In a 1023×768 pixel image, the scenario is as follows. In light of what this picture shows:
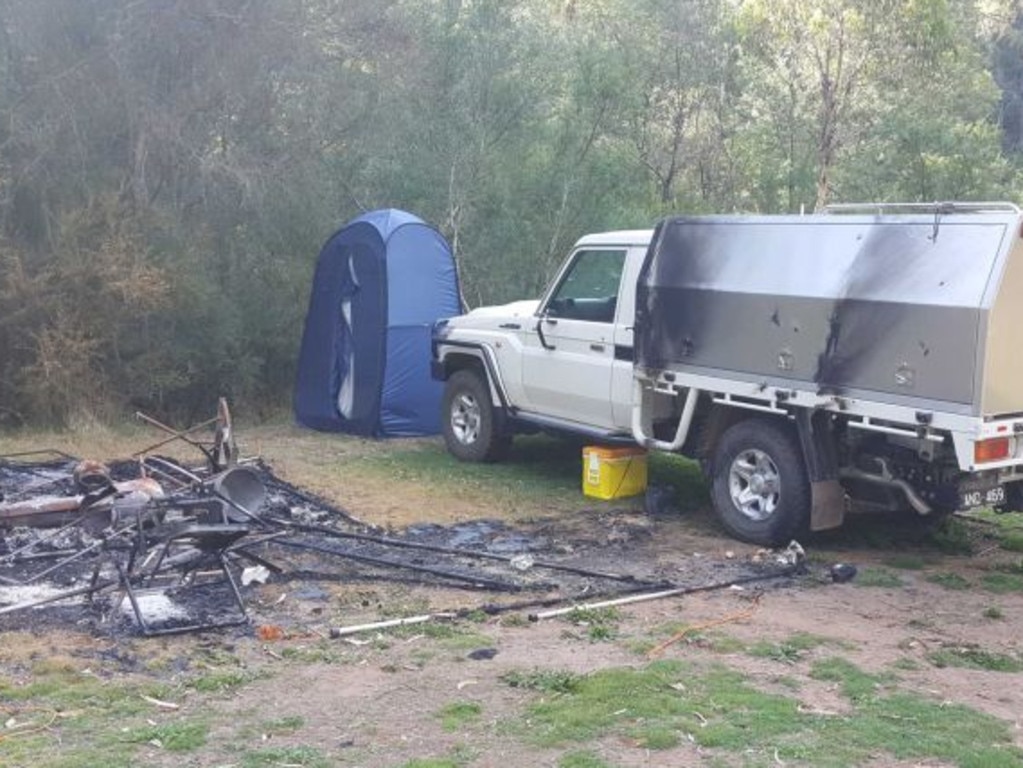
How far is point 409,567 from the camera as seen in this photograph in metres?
7.78

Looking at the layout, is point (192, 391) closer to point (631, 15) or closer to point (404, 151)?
point (404, 151)

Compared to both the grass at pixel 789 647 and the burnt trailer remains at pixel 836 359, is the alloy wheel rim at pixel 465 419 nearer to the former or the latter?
the burnt trailer remains at pixel 836 359

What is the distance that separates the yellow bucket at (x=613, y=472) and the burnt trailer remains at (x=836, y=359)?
0.51 metres

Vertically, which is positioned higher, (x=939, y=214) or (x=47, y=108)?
(x=47, y=108)

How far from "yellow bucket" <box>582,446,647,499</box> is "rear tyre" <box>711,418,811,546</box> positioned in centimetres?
123

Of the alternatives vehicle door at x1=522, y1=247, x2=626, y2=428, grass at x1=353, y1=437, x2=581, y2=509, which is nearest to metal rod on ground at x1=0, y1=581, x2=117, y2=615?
grass at x1=353, y1=437, x2=581, y2=509

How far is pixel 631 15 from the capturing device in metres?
21.3

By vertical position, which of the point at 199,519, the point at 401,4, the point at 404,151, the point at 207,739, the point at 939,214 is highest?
the point at 401,4

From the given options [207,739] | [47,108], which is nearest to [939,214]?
[207,739]

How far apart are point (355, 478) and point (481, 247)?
5.83m

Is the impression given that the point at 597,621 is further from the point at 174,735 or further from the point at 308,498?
the point at 308,498

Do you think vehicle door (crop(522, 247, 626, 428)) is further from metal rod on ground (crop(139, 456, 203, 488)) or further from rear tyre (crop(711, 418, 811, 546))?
metal rod on ground (crop(139, 456, 203, 488))

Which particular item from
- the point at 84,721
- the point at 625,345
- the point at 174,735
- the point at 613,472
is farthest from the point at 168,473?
the point at 174,735

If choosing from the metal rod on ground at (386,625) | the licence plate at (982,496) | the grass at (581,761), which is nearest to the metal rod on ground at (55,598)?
the metal rod on ground at (386,625)
